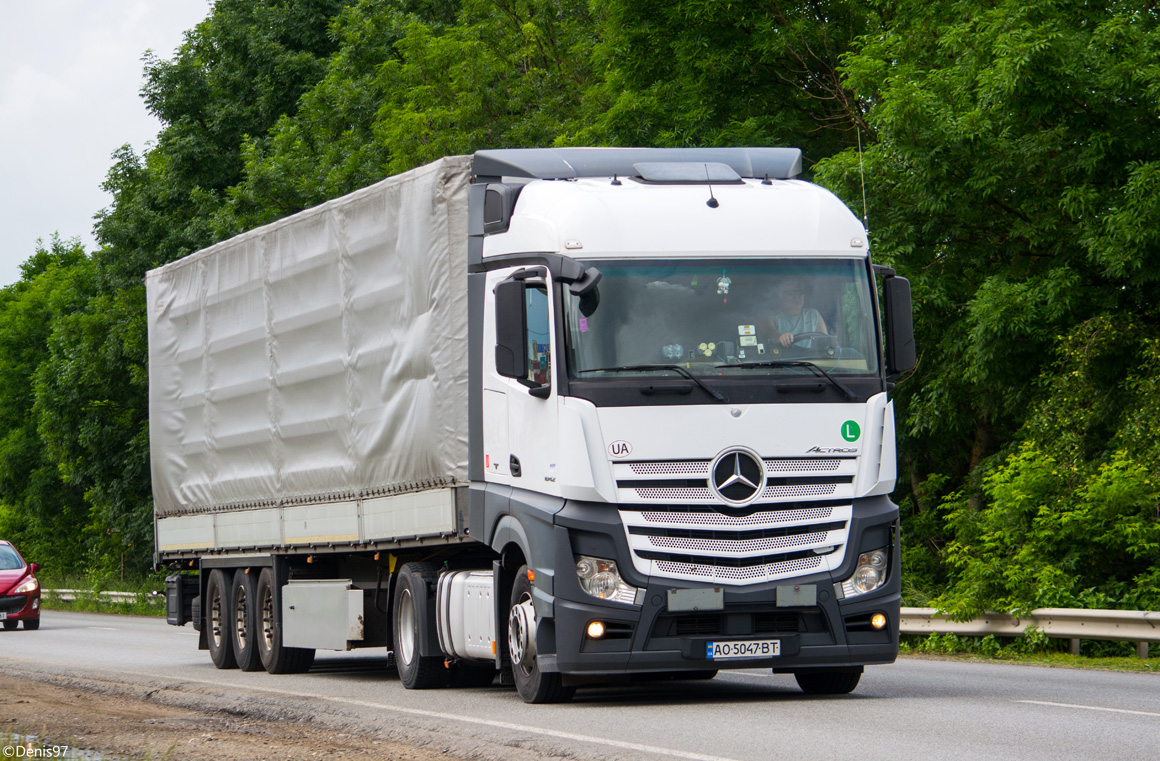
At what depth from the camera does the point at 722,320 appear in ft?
37.0

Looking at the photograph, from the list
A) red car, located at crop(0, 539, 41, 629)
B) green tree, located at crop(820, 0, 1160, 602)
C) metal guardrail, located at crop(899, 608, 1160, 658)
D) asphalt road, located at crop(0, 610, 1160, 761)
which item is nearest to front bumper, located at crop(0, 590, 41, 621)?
red car, located at crop(0, 539, 41, 629)

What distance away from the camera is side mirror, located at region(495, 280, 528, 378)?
36.9 ft

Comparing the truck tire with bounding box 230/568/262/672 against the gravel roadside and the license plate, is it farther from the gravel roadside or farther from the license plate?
the license plate

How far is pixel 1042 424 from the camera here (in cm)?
1959

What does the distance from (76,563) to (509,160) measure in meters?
46.1

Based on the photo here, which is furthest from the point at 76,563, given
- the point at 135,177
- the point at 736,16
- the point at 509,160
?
the point at 509,160

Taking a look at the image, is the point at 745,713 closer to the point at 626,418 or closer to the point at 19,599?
the point at 626,418

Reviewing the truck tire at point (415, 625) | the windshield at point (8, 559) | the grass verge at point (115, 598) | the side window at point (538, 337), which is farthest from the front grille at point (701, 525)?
the grass verge at point (115, 598)

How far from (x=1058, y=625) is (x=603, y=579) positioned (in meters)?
7.38

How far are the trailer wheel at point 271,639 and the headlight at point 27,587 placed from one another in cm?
1440

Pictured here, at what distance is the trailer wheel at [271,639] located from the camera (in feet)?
53.8

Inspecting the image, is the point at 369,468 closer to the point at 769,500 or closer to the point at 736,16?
the point at 769,500

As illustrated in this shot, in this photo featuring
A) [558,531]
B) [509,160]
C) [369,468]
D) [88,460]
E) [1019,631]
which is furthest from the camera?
[88,460]

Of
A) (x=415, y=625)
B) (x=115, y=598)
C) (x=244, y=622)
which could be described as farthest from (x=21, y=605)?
(x=415, y=625)
